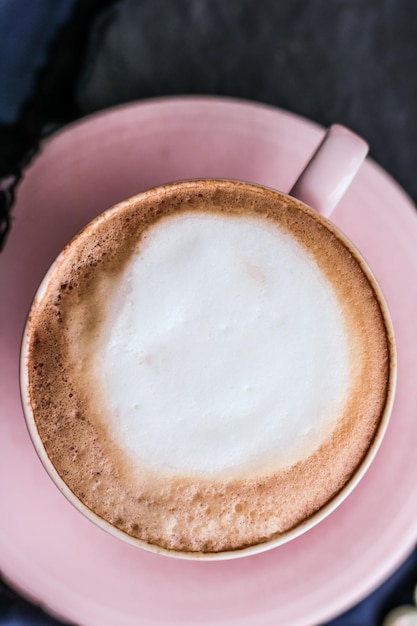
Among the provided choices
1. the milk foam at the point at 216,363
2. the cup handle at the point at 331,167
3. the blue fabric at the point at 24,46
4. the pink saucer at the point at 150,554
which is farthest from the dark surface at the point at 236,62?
the milk foam at the point at 216,363

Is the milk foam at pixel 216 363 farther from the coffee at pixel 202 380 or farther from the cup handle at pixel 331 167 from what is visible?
the cup handle at pixel 331 167

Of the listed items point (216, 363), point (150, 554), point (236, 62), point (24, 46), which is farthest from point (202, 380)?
point (24, 46)

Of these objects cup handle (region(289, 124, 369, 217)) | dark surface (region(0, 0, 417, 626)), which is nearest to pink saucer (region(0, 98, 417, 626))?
cup handle (region(289, 124, 369, 217))

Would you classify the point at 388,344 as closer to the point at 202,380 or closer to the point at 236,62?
the point at 202,380

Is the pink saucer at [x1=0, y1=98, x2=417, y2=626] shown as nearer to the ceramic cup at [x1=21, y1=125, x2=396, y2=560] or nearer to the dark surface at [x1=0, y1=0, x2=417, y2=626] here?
the ceramic cup at [x1=21, y1=125, x2=396, y2=560]

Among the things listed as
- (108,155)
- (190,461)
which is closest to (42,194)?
(108,155)

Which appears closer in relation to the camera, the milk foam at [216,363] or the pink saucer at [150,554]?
the milk foam at [216,363]

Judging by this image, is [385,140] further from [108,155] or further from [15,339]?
[15,339]
